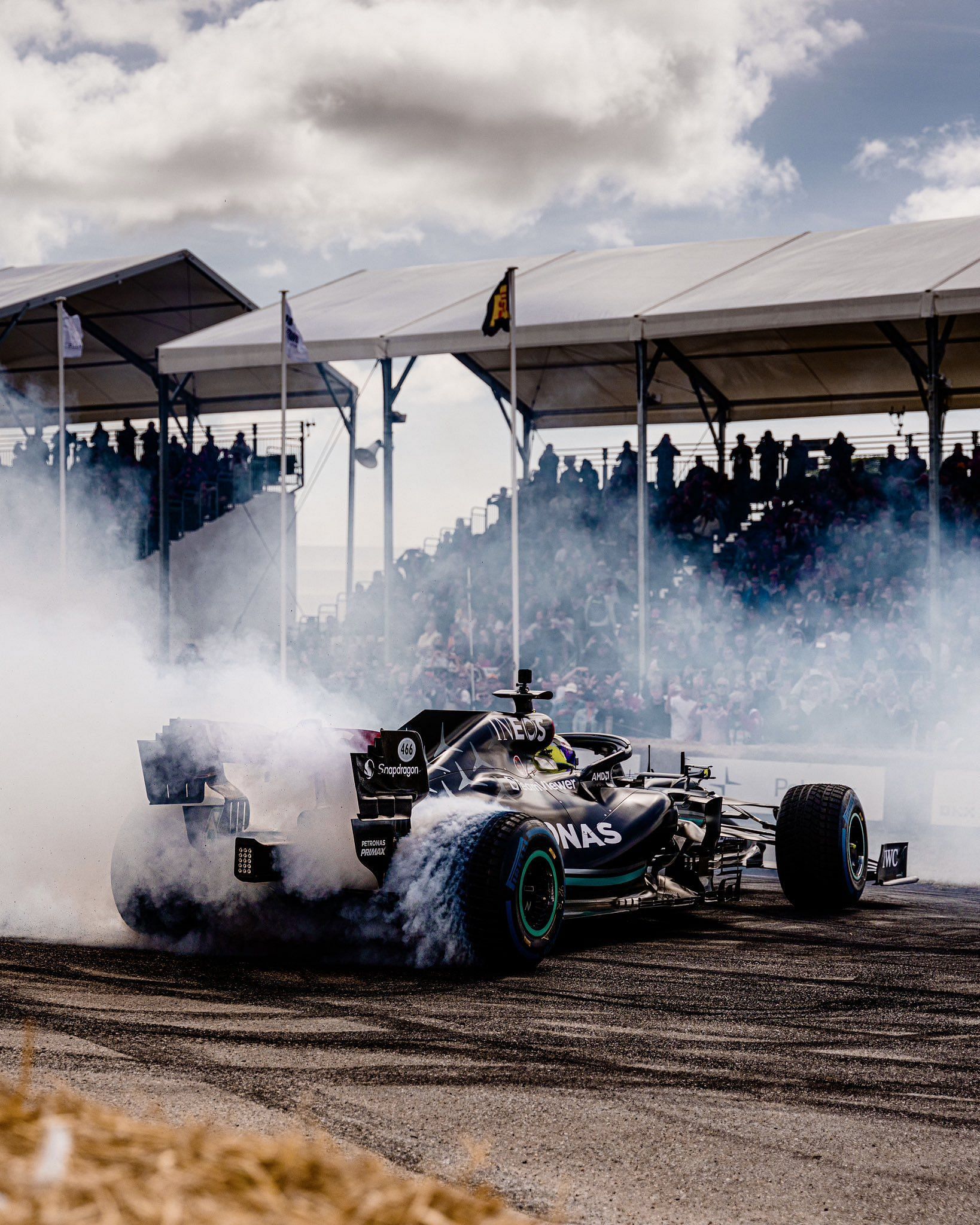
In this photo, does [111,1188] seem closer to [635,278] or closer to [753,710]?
[753,710]

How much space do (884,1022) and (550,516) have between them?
19.7 metres

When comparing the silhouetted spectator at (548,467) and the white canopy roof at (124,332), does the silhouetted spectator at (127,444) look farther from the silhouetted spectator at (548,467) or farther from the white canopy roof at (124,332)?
the silhouetted spectator at (548,467)

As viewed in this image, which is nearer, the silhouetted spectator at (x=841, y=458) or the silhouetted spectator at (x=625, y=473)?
the silhouetted spectator at (x=841, y=458)

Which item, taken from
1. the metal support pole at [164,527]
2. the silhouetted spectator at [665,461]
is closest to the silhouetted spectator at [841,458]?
the silhouetted spectator at [665,461]

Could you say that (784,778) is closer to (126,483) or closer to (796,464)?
(796,464)

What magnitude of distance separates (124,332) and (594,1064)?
28.5 meters

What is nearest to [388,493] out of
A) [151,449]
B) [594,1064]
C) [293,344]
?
[293,344]

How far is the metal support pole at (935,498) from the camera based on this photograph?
1791 cm

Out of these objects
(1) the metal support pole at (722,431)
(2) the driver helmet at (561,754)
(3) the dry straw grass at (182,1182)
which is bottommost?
(3) the dry straw grass at (182,1182)

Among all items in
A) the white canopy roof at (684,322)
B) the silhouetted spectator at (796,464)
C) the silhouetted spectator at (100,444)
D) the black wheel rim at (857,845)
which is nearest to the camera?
the black wheel rim at (857,845)

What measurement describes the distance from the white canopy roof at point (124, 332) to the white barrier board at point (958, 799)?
15411 mm

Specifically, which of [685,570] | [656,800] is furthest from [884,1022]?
[685,570]

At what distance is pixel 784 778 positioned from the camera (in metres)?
15.1

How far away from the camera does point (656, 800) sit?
9414mm
